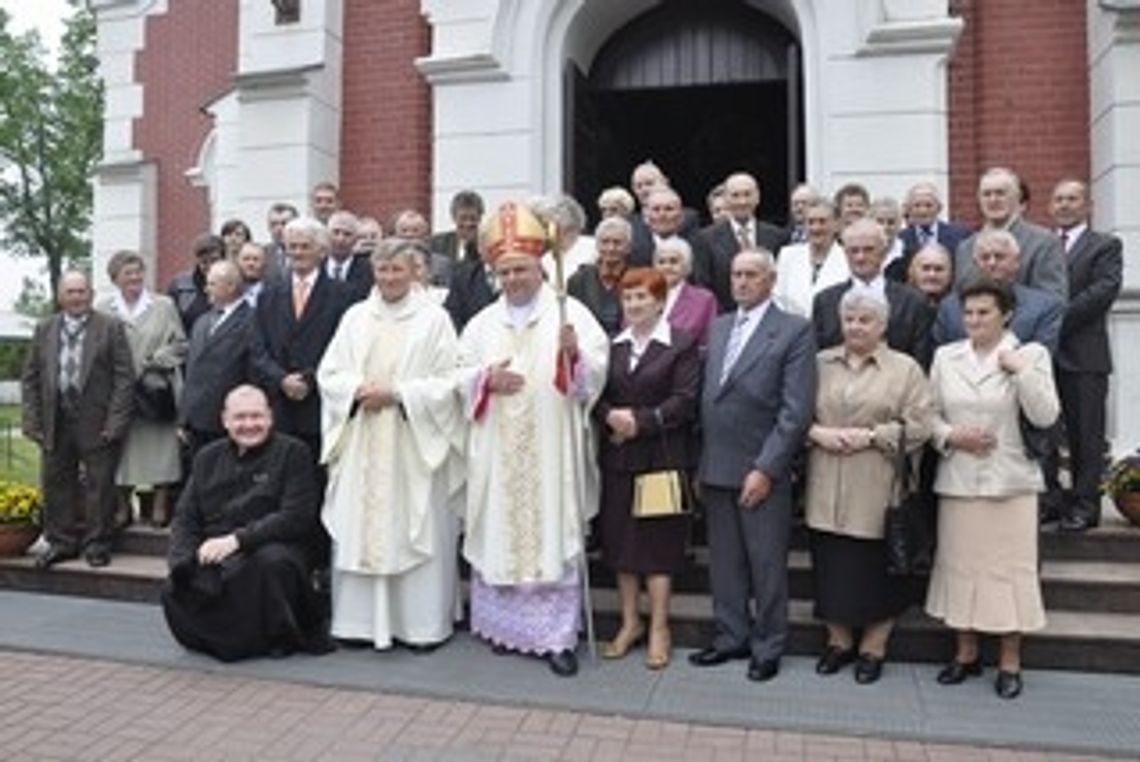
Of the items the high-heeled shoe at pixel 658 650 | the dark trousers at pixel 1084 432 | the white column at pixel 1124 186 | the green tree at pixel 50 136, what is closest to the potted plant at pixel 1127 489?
the dark trousers at pixel 1084 432

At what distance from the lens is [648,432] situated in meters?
5.31

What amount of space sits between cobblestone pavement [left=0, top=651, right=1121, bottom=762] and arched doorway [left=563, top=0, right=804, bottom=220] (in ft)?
16.5

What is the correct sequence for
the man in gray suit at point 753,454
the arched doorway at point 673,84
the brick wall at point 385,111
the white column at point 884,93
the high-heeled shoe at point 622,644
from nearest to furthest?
the man in gray suit at point 753,454
the high-heeled shoe at point 622,644
the white column at point 884,93
the arched doorway at point 673,84
the brick wall at point 385,111

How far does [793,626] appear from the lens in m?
5.57

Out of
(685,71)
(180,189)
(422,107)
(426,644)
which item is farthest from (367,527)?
(180,189)

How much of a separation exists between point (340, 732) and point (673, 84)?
668 cm

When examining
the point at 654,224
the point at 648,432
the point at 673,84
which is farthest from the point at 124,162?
the point at 648,432

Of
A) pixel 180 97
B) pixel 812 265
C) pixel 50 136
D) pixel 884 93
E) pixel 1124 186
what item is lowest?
pixel 812 265

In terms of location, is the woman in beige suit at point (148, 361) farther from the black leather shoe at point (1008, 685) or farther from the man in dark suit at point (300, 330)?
the black leather shoe at point (1008, 685)

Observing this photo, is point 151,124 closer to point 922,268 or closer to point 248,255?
point 248,255

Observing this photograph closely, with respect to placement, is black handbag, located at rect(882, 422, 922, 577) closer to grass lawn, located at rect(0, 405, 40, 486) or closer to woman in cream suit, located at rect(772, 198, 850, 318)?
woman in cream suit, located at rect(772, 198, 850, 318)

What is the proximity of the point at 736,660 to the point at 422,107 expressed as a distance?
5647mm

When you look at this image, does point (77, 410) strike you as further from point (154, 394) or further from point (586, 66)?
point (586, 66)

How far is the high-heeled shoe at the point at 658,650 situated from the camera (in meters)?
5.30
